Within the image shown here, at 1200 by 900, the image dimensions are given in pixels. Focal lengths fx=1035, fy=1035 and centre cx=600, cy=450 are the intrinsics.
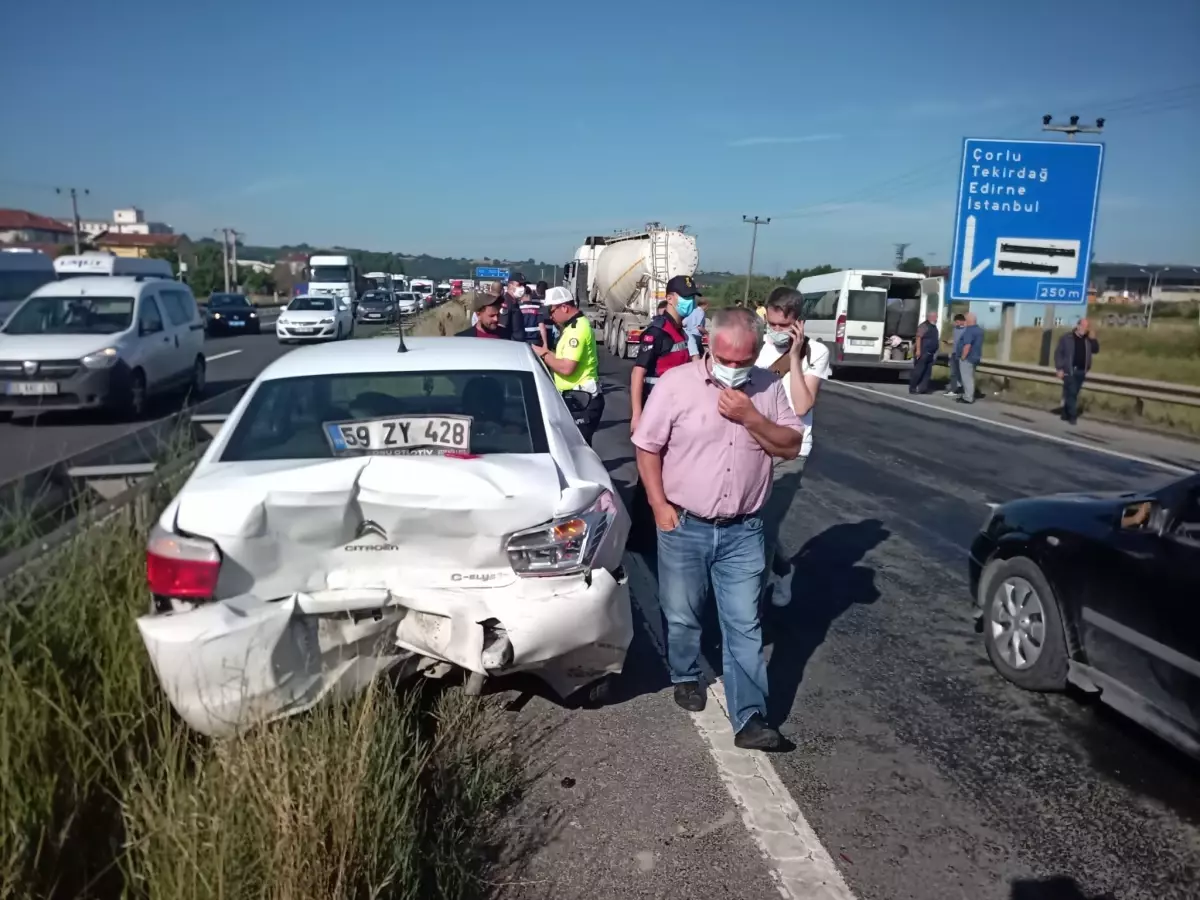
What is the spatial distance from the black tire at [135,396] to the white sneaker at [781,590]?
1107 centimetres

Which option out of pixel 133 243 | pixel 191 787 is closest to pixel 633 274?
pixel 191 787

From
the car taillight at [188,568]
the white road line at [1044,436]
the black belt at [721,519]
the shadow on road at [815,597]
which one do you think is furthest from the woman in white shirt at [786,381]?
the white road line at [1044,436]

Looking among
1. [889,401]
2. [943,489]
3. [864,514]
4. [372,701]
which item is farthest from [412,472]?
[889,401]

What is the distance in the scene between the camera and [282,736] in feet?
10.3

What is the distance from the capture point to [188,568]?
354 centimetres

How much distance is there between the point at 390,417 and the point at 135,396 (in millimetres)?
11627

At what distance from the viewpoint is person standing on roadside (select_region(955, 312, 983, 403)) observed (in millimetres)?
20453

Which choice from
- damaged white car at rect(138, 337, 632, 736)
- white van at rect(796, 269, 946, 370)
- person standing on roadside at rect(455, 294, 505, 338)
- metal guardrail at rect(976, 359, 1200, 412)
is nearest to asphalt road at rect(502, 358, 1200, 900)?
damaged white car at rect(138, 337, 632, 736)

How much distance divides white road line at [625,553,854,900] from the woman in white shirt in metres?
0.99

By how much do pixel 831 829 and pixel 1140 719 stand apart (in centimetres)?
150

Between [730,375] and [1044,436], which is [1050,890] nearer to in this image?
[730,375]

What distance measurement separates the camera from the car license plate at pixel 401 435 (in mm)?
4203

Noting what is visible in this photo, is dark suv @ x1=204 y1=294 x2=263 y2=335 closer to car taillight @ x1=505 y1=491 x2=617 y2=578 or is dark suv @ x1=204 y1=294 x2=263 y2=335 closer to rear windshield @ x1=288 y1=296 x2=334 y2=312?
rear windshield @ x1=288 y1=296 x2=334 y2=312

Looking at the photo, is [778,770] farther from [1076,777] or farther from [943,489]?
[943,489]
